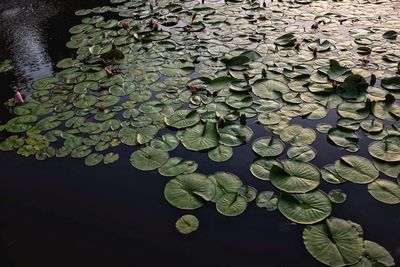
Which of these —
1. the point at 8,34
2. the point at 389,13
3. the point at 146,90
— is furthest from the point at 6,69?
the point at 389,13

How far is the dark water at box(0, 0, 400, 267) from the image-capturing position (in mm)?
2369

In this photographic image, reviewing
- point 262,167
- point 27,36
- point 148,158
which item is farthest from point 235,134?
point 27,36

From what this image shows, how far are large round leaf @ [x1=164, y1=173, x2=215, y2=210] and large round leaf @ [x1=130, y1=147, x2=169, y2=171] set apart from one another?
0.30 metres

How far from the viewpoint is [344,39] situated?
4914 millimetres

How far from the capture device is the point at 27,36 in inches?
239

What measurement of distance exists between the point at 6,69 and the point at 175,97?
2978 mm

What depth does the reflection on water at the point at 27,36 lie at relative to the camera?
194 inches

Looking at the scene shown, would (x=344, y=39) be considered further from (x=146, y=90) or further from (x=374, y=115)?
(x=146, y=90)

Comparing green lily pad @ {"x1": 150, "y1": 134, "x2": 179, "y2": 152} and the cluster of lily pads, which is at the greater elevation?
the cluster of lily pads

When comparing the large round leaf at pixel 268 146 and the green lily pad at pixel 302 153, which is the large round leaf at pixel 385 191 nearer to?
the green lily pad at pixel 302 153

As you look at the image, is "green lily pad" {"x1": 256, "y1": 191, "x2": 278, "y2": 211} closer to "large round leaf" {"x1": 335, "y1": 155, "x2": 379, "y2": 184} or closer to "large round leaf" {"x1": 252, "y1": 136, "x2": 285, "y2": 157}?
"large round leaf" {"x1": 252, "y1": 136, "x2": 285, "y2": 157}

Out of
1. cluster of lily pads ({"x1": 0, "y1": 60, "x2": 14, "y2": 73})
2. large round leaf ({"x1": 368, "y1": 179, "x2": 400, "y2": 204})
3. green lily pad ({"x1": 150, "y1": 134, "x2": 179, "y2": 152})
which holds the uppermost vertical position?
cluster of lily pads ({"x1": 0, "y1": 60, "x2": 14, "y2": 73})

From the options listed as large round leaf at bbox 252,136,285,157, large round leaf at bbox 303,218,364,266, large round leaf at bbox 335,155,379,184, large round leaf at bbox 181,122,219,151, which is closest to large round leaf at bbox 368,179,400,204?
large round leaf at bbox 335,155,379,184

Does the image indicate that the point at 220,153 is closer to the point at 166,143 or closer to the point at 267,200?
the point at 166,143
